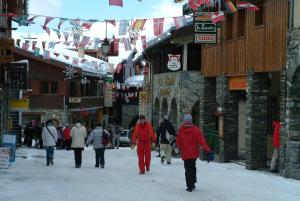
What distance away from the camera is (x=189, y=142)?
13.4 m

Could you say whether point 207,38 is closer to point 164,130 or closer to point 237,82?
point 237,82

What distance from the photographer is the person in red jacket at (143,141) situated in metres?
17.5

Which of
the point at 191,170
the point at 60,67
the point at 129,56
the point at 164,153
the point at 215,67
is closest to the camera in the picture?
the point at 191,170

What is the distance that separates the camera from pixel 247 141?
20.6 meters

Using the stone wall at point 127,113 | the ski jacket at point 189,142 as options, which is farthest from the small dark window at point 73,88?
the ski jacket at point 189,142

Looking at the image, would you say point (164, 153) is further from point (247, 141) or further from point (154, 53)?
point (154, 53)

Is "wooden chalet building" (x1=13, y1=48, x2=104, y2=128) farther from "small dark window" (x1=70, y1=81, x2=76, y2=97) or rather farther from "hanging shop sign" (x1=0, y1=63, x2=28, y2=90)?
"hanging shop sign" (x1=0, y1=63, x2=28, y2=90)

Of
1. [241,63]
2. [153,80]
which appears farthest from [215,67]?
[153,80]

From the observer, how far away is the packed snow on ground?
40.5ft

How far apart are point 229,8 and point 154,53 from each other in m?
22.8

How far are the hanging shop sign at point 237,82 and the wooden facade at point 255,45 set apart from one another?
0.23 metres

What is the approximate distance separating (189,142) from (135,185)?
1816 millimetres

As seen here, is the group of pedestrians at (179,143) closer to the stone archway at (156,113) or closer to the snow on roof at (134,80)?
the stone archway at (156,113)

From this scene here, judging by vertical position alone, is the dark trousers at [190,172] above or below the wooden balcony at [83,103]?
below
